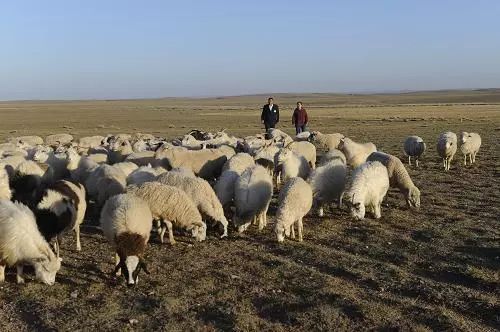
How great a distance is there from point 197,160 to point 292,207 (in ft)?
14.3

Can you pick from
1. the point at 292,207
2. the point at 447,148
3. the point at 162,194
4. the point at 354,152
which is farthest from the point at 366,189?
the point at 447,148

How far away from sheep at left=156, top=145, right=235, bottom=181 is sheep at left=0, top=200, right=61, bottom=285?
5.60m

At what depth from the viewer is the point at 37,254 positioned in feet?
24.0

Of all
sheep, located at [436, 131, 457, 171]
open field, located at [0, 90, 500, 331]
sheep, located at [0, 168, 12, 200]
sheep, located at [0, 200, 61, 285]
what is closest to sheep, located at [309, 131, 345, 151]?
sheep, located at [436, 131, 457, 171]

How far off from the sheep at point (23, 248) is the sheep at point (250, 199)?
3.68m

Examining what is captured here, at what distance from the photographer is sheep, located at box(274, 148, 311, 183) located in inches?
511

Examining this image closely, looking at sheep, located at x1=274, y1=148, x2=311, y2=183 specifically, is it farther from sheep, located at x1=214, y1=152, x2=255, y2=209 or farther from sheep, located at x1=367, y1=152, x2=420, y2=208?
sheep, located at x1=367, y1=152, x2=420, y2=208

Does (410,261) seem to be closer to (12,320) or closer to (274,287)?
(274,287)

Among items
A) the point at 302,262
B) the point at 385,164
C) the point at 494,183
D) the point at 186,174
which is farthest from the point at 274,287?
the point at 494,183

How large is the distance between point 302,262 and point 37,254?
3.92 metres

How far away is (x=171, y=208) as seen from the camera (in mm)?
9117

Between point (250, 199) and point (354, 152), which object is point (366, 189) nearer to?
point (250, 199)

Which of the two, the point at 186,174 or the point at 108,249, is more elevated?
the point at 186,174

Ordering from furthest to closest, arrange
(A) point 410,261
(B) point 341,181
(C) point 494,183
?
(C) point 494,183
(B) point 341,181
(A) point 410,261
